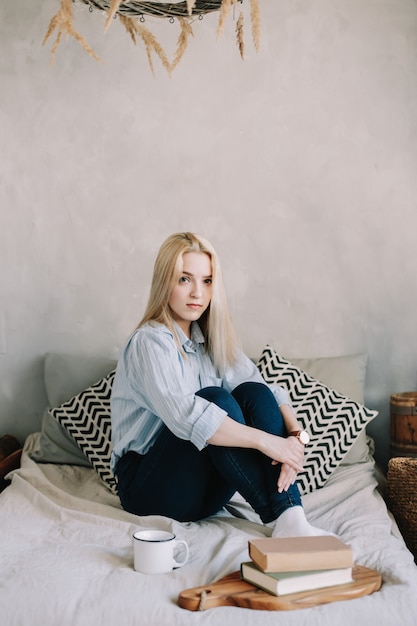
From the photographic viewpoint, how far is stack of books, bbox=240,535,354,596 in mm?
1353

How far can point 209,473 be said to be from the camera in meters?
1.87

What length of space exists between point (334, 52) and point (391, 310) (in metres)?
1.04

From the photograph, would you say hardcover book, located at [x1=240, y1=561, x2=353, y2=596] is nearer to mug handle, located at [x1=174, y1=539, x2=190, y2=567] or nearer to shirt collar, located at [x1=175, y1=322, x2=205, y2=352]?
mug handle, located at [x1=174, y1=539, x2=190, y2=567]

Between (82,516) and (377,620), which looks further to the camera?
(82,516)

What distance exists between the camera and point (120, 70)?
2.70 meters

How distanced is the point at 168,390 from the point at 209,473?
267 millimetres

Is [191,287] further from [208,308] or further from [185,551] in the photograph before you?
[185,551]

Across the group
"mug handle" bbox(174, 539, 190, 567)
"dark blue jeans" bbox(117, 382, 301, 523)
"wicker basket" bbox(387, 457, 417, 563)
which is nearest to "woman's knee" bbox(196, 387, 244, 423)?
"dark blue jeans" bbox(117, 382, 301, 523)

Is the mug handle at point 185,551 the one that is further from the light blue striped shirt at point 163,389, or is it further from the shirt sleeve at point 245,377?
the shirt sleeve at point 245,377

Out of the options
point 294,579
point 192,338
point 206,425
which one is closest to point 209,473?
point 206,425

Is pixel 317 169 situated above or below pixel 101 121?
below

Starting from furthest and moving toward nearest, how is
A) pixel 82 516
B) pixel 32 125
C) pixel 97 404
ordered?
pixel 32 125 → pixel 97 404 → pixel 82 516

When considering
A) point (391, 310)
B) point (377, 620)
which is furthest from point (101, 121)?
point (377, 620)

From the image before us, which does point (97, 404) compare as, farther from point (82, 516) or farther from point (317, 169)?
point (317, 169)
